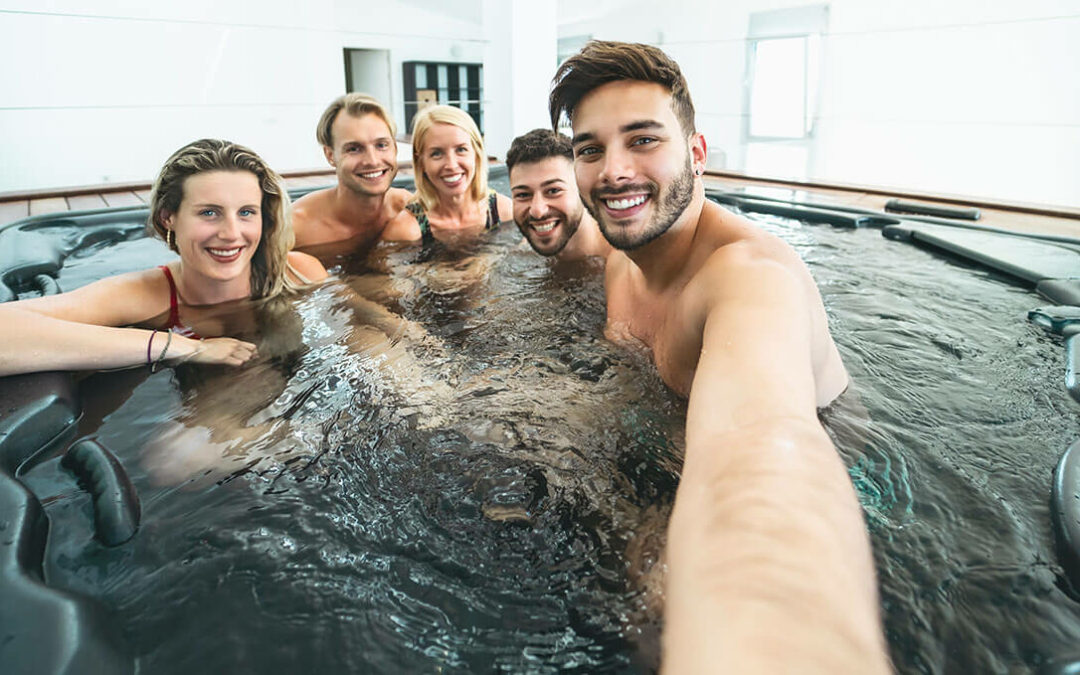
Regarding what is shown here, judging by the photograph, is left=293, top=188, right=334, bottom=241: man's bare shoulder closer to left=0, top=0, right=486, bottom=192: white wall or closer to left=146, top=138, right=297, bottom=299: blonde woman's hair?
left=146, top=138, right=297, bottom=299: blonde woman's hair

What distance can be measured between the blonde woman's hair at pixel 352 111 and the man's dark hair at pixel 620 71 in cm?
197

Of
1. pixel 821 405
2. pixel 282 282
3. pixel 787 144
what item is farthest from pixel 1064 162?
pixel 282 282

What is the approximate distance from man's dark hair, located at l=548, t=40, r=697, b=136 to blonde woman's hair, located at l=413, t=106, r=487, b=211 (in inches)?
73.2

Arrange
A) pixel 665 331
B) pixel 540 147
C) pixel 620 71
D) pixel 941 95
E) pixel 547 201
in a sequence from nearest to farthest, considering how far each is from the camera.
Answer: pixel 620 71 → pixel 665 331 → pixel 540 147 → pixel 547 201 → pixel 941 95

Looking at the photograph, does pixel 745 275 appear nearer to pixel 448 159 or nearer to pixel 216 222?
pixel 216 222

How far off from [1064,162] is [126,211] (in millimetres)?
6825

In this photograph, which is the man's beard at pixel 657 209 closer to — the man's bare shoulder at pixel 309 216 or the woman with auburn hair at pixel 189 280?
the woman with auburn hair at pixel 189 280

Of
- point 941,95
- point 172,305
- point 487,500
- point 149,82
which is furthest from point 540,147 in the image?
point 149,82

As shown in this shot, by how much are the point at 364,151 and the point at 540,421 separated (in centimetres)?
217

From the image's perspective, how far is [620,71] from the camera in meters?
1.44

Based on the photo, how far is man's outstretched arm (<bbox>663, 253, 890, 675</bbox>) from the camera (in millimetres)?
565

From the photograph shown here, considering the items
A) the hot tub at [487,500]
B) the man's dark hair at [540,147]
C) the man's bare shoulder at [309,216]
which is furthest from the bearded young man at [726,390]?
the man's bare shoulder at [309,216]

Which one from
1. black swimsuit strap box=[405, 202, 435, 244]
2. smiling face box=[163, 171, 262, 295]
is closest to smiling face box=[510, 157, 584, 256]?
black swimsuit strap box=[405, 202, 435, 244]

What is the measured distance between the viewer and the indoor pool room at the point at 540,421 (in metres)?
0.84
